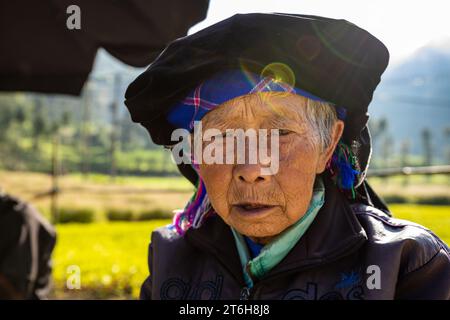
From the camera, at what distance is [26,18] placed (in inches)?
135

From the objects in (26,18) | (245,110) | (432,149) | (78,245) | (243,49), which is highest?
(26,18)

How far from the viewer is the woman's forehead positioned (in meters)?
1.37

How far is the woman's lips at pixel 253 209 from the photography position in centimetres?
139

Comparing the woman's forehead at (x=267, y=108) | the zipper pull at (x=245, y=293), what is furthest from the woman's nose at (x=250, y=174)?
the zipper pull at (x=245, y=293)

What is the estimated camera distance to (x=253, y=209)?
141cm

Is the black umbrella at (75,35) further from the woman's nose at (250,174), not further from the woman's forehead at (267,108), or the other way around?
the woman's nose at (250,174)

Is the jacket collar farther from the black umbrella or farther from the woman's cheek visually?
the black umbrella

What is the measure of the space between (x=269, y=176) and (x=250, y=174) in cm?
6

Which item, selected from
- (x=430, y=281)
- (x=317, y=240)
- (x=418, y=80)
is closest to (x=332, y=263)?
(x=317, y=240)

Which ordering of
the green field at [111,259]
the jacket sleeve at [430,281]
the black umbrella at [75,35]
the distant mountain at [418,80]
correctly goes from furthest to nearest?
1. the green field at [111,259]
2. the black umbrella at [75,35]
3. the distant mountain at [418,80]
4. the jacket sleeve at [430,281]

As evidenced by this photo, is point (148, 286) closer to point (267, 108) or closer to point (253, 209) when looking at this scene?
point (253, 209)

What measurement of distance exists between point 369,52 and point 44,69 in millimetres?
3147
